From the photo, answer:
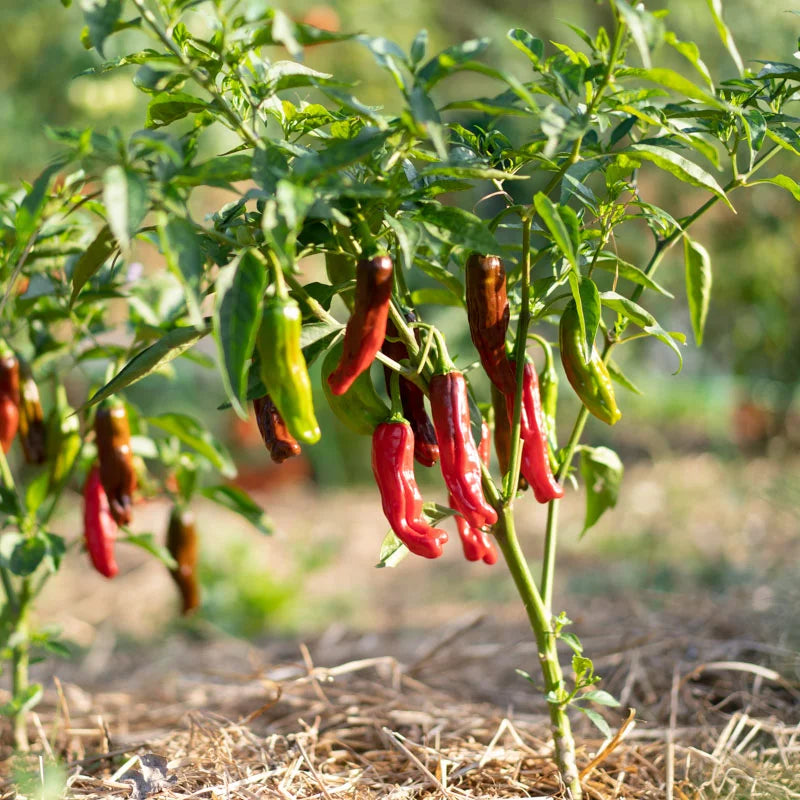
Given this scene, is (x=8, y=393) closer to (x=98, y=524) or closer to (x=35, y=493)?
(x=35, y=493)

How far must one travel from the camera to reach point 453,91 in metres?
7.53

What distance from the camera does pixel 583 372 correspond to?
119 cm

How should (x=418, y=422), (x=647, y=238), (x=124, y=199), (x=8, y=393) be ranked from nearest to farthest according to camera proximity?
(x=124, y=199), (x=418, y=422), (x=8, y=393), (x=647, y=238)

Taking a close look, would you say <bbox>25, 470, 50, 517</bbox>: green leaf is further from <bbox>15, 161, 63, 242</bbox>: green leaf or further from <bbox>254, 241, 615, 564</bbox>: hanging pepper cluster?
<bbox>15, 161, 63, 242</bbox>: green leaf

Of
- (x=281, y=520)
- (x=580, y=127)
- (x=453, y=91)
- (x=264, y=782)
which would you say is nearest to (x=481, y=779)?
(x=264, y=782)

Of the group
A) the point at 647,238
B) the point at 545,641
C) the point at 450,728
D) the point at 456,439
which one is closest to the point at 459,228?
the point at 456,439

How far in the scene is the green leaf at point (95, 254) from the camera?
1129 millimetres

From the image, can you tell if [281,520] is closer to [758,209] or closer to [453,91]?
[758,209]

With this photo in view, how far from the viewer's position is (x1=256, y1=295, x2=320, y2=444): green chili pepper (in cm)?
97

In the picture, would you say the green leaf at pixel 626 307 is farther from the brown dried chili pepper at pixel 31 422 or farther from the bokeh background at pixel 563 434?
the bokeh background at pixel 563 434

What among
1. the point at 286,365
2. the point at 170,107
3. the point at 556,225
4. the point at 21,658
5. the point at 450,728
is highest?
the point at 170,107

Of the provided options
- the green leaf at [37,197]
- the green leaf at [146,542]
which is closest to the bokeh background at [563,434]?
the green leaf at [146,542]

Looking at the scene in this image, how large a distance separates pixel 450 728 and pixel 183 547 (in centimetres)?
68

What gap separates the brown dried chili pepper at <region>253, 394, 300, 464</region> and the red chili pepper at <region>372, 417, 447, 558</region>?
4.5 inches
